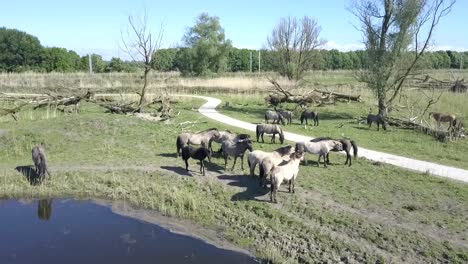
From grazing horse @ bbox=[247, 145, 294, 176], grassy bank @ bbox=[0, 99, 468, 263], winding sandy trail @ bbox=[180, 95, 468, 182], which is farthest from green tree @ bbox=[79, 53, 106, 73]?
grazing horse @ bbox=[247, 145, 294, 176]

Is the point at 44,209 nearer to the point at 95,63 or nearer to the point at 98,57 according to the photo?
the point at 95,63

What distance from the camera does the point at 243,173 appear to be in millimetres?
16203

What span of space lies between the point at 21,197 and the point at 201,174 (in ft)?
20.2

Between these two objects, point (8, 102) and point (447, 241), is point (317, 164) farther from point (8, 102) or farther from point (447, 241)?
point (8, 102)

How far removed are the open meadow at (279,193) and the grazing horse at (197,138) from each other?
754 mm

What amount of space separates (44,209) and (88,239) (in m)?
3.30

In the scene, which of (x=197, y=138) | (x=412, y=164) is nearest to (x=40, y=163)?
(x=197, y=138)

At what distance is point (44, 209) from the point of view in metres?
14.2

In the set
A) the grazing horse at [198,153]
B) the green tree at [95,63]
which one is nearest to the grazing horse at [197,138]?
the grazing horse at [198,153]

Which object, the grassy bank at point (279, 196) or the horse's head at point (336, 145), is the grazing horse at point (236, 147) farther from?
the horse's head at point (336, 145)

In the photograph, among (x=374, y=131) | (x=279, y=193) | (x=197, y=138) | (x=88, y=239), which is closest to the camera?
(x=88, y=239)

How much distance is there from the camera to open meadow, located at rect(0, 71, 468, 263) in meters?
11.0

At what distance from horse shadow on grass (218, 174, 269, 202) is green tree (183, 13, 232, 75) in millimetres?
52530

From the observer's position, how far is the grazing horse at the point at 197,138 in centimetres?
1822
